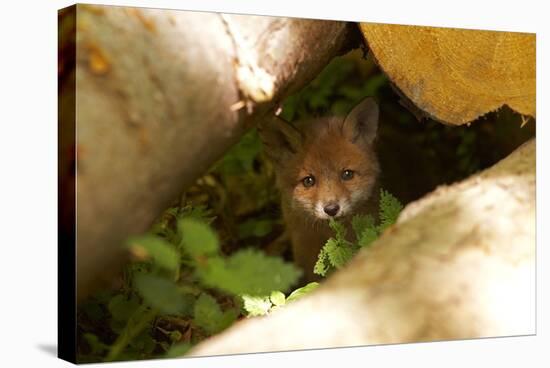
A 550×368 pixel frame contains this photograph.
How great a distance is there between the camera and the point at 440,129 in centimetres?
555

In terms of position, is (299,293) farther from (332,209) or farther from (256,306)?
(332,209)

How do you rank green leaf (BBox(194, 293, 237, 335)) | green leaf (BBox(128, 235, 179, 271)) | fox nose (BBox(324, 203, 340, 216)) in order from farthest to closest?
fox nose (BBox(324, 203, 340, 216)) → green leaf (BBox(194, 293, 237, 335)) → green leaf (BBox(128, 235, 179, 271))

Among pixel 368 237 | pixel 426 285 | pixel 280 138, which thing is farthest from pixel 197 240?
pixel 280 138

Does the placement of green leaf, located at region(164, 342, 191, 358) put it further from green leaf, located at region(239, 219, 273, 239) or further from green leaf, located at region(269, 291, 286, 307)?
green leaf, located at region(239, 219, 273, 239)

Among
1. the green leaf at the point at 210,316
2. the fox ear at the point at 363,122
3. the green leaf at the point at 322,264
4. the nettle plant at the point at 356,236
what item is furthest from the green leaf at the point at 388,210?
the green leaf at the point at 210,316

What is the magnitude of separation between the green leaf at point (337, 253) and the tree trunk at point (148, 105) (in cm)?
96

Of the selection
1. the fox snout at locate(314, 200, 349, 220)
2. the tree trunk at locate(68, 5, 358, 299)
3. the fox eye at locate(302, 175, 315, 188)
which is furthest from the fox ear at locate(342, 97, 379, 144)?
the tree trunk at locate(68, 5, 358, 299)

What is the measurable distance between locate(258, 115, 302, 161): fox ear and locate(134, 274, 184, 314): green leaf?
53.3 inches

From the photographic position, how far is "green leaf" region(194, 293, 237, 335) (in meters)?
3.35

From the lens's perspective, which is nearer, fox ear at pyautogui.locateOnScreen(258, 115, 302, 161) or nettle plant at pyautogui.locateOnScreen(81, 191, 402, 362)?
nettle plant at pyautogui.locateOnScreen(81, 191, 402, 362)

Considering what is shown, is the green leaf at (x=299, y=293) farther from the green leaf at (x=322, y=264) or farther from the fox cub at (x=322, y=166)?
the fox cub at (x=322, y=166)

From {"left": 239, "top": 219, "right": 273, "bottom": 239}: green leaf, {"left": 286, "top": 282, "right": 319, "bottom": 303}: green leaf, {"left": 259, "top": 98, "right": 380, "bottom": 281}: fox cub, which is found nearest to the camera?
{"left": 286, "top": 282, "right": 319, "bottom": 303}: green leaf

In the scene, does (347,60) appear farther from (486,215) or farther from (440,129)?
(486,215)

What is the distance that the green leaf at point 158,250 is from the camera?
308 centimetres
